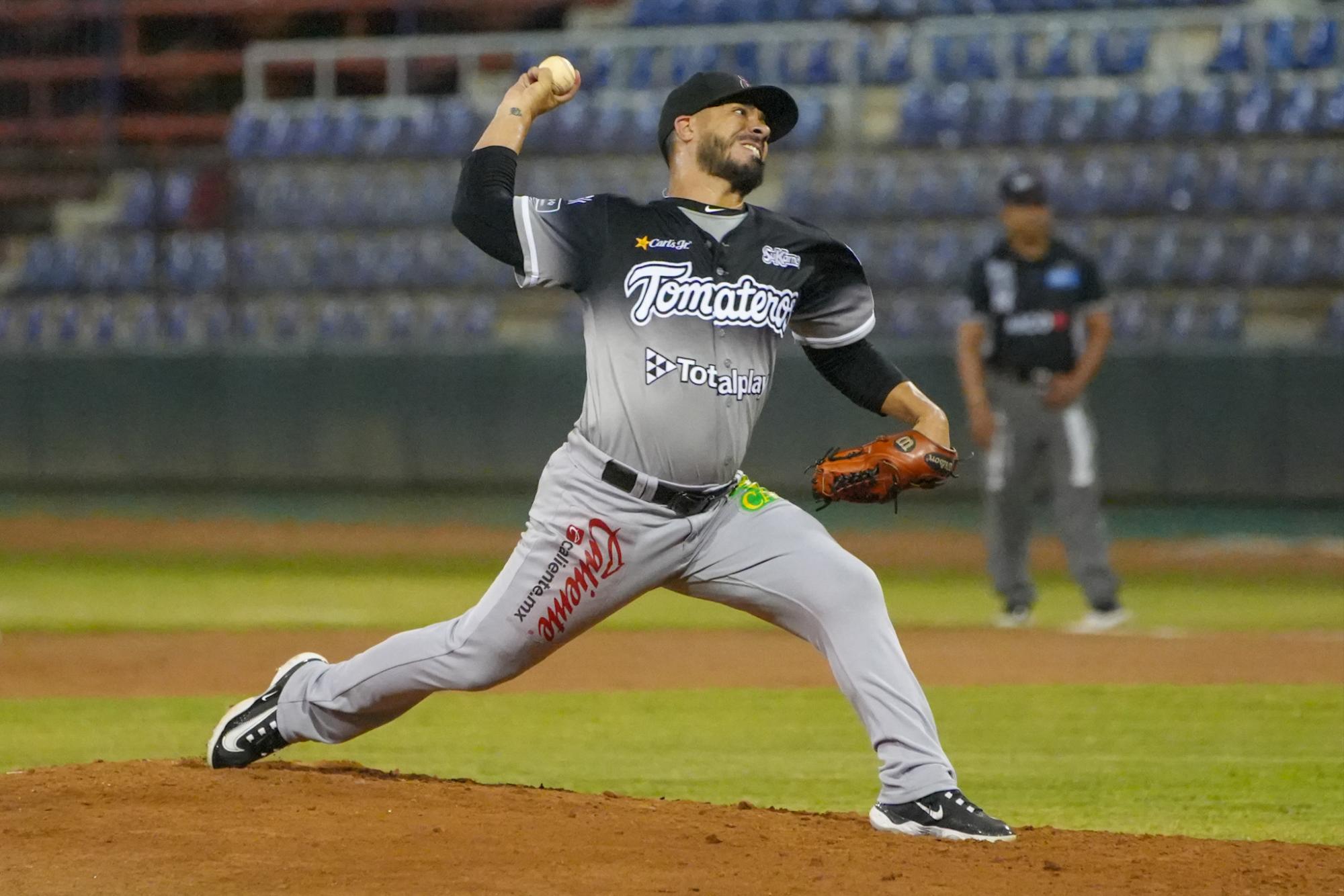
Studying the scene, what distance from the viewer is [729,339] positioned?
4.13 m

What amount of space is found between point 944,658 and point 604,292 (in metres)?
4.53

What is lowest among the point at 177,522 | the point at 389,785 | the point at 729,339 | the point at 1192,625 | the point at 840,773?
the point at 177,522

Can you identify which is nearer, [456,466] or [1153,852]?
[1153,852]

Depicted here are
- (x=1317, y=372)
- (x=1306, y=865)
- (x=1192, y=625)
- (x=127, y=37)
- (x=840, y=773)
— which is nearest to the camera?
(x=1306, y=865)

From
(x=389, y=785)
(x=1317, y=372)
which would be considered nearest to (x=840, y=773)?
(x=389, y=785)

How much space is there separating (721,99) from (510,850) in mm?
1711

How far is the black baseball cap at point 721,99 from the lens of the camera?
4.20m

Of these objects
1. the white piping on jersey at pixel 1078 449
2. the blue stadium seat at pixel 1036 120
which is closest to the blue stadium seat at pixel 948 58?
the blue stadium seat at pixel 1036 120

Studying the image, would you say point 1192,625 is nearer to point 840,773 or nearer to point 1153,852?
point 840,773

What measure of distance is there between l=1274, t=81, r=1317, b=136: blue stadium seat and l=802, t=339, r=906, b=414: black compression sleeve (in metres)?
10.8

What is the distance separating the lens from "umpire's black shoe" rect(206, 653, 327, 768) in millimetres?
4570

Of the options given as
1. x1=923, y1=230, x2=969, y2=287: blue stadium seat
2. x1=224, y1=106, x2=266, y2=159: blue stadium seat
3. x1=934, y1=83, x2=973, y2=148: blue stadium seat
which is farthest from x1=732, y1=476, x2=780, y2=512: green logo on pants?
x1=224, y1=106, x2=266, y2=159: blue stadium seat

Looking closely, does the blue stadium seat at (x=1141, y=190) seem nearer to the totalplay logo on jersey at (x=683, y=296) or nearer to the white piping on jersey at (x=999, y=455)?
the white piping on jersey at (x=999, y=455)

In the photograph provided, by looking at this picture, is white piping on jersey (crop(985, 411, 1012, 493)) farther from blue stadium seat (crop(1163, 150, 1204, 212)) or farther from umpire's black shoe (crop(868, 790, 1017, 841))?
blue stadium seat (crop(1163, 150, 1204, 212))
